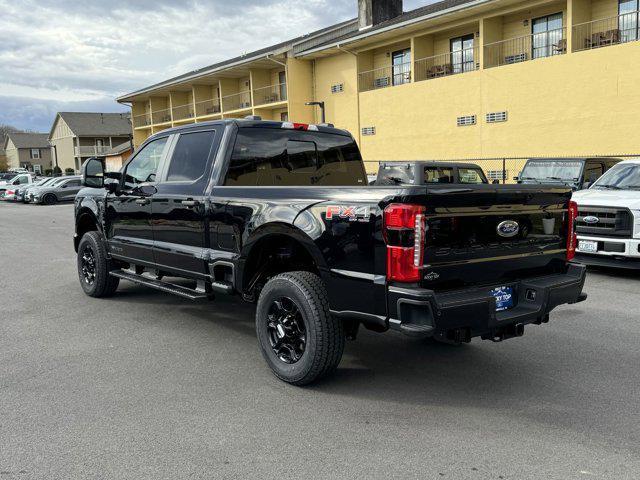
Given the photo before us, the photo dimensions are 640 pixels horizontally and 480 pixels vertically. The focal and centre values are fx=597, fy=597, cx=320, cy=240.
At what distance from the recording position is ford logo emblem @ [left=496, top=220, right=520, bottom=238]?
4.27 m

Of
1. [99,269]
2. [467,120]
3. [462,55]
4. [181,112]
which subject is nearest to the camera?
[99,269]

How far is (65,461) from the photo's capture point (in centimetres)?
340

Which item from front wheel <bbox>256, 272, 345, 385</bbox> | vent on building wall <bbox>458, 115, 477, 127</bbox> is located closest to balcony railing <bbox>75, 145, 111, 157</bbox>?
vent on building wall <bbox>458, 115, 477, 127</bbox>

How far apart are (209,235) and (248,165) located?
76 centimetres

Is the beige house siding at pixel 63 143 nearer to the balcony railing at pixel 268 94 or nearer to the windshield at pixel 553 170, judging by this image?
the balcony railing at pixel 268 94

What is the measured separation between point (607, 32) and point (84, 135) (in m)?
68.2

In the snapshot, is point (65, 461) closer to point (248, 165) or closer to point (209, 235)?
point (209, 235)

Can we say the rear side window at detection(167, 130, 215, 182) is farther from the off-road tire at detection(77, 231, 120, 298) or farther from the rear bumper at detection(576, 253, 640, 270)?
the rear bumper at detection(576, 253, 640, 270)

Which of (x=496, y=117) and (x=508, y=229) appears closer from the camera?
(x=508, y=229)

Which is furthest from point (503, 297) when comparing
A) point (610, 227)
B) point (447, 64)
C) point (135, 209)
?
point (447, 64)

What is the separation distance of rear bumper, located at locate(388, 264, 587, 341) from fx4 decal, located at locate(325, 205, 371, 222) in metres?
0.52

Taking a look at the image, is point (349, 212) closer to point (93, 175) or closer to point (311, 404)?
point (311, 404)

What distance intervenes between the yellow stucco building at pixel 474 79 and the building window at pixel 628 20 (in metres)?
0.03

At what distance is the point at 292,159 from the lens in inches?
235
